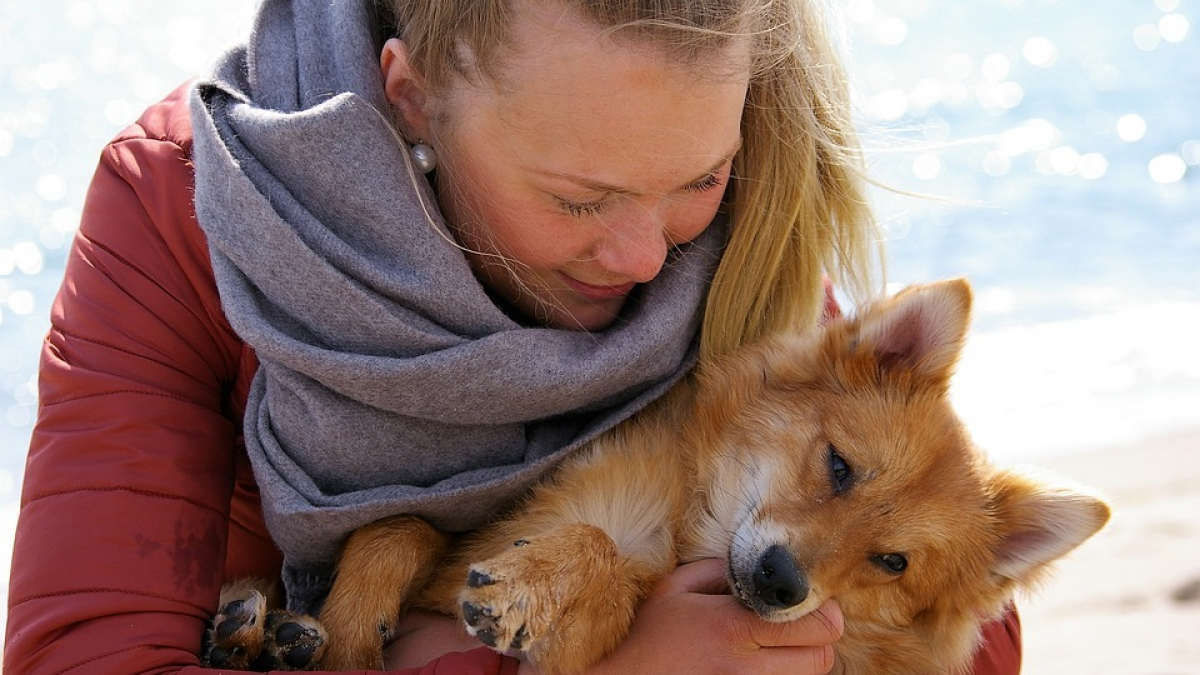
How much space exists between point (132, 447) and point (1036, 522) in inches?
77.4

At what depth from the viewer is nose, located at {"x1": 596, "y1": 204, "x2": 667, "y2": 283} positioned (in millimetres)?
2363

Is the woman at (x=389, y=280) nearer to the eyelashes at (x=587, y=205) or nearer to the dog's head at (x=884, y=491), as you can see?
the eyelashes at (x=587, y=205)

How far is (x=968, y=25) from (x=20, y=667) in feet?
44.6

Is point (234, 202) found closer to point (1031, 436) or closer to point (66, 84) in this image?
point (1031, 436)

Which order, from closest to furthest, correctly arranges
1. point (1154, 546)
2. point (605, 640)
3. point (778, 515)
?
point (605, 640), point (778, 515), point (1154, 546)

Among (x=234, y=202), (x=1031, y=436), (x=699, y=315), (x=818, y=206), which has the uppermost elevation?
(x=234, y=202)

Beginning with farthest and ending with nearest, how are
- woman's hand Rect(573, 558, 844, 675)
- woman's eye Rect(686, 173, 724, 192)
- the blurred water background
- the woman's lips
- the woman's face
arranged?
the blurred water background < the woman's lips < woman's eye Rect(686, 173, 724, 192) < woman's hand Rect(573, 558, 844, 675) < the woman's face

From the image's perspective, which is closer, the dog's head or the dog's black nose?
the dog's black nose

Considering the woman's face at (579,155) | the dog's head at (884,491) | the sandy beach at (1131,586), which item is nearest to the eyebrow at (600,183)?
the woman's face at (579,155)

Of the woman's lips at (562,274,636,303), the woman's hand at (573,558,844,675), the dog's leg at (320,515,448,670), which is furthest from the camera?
the woman's lips at (562,274,636,303)

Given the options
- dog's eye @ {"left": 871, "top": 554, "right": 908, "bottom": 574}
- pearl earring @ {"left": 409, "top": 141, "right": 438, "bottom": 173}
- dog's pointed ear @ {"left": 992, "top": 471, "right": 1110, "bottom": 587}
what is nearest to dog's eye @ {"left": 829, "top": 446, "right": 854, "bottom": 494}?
dog's eye @ {"left": 871, "top": 554, "right": 908, "bottom": 574}

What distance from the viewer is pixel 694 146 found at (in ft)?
7.29

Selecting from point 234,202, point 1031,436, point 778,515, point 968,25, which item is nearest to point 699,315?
point 778,515

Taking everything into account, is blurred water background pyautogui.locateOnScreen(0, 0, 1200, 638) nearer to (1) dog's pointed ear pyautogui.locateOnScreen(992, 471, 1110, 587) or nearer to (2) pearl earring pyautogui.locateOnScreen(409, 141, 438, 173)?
(1) dog's pointed ear pyautogui.locateOnScreen(992, 471, 1110, 587)
